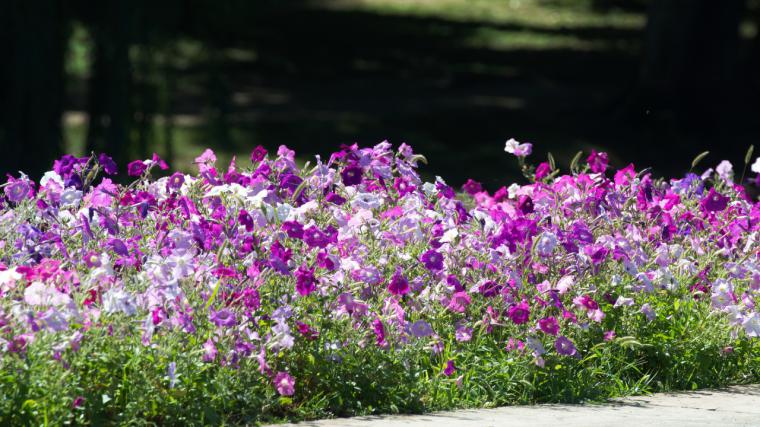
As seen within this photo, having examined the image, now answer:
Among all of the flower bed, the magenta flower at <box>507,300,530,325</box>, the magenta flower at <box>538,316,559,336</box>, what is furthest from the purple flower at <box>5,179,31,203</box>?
the magenta flower at <box>538,316,559,336</box>

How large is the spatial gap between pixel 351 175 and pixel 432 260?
30.0 inches

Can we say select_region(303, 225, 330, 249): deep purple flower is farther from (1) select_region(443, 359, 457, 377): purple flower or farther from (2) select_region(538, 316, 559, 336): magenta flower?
(2) select_region(538, 316, 559, 336): magenta flower

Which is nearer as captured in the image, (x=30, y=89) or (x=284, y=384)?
(x=284, y=384)

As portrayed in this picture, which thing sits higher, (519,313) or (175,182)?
(175,182)

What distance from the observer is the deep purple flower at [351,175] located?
501 centimetres

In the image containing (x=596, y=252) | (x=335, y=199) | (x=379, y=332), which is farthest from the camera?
(x=335, y=199)

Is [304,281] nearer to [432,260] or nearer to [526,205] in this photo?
[432,260]

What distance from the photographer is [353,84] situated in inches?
740

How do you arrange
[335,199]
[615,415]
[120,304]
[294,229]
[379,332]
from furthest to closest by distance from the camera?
[335,199] → [294,229] → [379,332] → [615,415] → [120,304]

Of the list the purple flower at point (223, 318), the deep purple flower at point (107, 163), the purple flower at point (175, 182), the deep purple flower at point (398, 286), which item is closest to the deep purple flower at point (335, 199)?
the purple flower at point (175, 182)

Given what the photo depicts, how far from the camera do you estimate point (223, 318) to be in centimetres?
380

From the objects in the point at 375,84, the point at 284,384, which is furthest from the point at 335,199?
the point at 375,84

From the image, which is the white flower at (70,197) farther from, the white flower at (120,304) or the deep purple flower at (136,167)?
the white flower at (120,304)

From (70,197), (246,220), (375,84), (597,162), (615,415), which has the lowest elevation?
(615,415)
